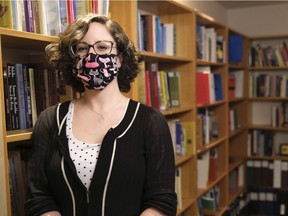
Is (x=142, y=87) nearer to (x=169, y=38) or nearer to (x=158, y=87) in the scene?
(x=158, y=87)

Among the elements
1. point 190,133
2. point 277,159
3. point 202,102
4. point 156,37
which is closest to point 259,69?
point 277,159

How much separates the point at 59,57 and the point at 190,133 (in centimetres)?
151

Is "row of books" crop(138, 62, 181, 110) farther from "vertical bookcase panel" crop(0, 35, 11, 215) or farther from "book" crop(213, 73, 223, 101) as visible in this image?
"vertical bookcase panel" crop(0, 35, 11, 215)

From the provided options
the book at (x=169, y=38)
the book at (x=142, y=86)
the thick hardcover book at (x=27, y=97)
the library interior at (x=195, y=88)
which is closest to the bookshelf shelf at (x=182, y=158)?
the library interior at (x=195, y=88)

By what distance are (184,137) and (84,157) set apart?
1.50 meters

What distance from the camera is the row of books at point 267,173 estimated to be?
3.94 metres

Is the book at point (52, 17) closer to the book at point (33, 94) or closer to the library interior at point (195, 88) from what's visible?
the library interior at point (195, 88)

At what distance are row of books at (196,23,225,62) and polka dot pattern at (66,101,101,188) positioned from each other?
71.3 inches

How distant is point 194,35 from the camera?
2.60 meters

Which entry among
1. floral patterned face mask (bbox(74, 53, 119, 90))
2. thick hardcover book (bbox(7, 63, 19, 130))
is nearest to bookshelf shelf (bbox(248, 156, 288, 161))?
floral patterned face mask (bbox(74, 53, 119, 90))

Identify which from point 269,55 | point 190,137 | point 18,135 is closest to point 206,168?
point 190,137

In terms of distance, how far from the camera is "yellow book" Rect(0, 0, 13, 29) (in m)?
1.27

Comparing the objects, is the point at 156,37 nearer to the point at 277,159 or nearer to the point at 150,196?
the point at 150,196

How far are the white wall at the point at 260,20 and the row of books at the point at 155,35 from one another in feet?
6.93
